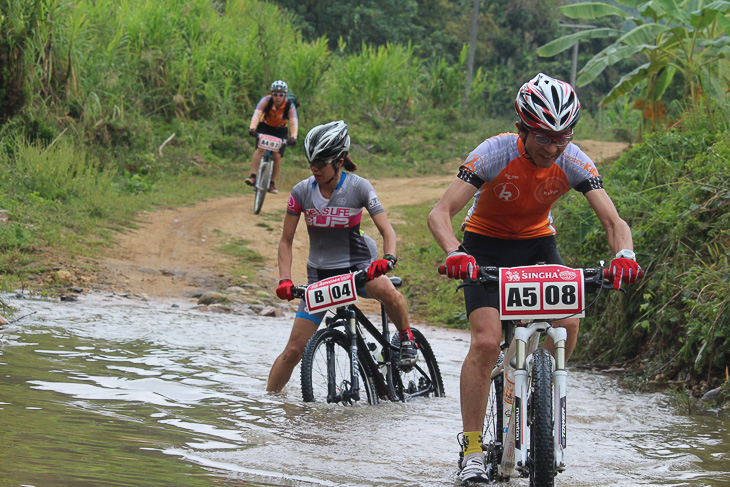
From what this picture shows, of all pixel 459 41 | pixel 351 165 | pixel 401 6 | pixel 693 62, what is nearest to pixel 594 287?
pixel 351 165

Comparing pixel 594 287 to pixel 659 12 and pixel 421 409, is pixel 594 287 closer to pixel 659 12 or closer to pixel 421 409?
pixel 421 409

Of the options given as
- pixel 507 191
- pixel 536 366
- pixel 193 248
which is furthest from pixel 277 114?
pixel 536 366

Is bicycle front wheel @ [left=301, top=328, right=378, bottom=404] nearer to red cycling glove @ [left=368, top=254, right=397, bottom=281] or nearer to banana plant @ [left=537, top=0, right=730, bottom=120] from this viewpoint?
red cycling glove @ [left=368, top=254, right=397, bottom=281]

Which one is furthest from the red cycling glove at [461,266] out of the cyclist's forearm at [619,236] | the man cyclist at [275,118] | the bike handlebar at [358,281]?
the man cyclist at [275,118]

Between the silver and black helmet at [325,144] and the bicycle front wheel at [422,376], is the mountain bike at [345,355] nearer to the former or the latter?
the bicycle front wheel at [422,376]

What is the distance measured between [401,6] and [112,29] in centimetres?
2163

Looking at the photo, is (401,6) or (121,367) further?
(401,6)

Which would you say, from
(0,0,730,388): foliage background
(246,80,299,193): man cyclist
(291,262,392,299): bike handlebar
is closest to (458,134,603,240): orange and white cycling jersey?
(291,262,392,299): bike handlebar

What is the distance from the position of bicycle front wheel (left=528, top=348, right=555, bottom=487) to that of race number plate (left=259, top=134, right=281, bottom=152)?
11.8m

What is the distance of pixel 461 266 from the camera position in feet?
12.9

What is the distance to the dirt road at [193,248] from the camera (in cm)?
1070

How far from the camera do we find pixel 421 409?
20.4ft

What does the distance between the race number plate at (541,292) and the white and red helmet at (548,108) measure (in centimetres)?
72

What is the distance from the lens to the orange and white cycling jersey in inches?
172
